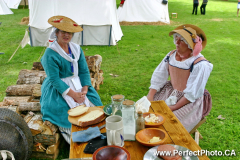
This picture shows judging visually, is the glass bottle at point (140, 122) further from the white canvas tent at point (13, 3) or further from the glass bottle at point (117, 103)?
the white canvas tent at point (13, 3)

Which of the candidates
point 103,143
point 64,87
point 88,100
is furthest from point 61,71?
point 103,143

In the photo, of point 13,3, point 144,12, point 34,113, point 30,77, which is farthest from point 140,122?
point 13,3

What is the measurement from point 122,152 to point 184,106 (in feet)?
4.95

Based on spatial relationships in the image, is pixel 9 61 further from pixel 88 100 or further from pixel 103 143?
pixel 103 143

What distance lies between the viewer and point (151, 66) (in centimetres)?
673

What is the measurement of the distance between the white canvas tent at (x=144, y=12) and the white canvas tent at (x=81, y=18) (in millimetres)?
4566

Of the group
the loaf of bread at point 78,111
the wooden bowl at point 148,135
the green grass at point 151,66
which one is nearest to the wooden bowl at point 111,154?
the wooden bowl at point 148,135

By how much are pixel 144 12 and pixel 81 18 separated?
6.29 m

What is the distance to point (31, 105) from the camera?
10.6 ft

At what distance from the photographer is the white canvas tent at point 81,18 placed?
8133 millimetres

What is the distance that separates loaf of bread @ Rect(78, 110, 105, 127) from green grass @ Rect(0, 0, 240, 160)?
3.73 ft

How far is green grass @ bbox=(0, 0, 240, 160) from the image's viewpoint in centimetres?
373

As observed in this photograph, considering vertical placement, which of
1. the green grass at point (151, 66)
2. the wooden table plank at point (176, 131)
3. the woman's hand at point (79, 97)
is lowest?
the green grass at point (151, 66)

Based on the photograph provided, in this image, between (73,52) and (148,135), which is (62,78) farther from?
(148,135)
